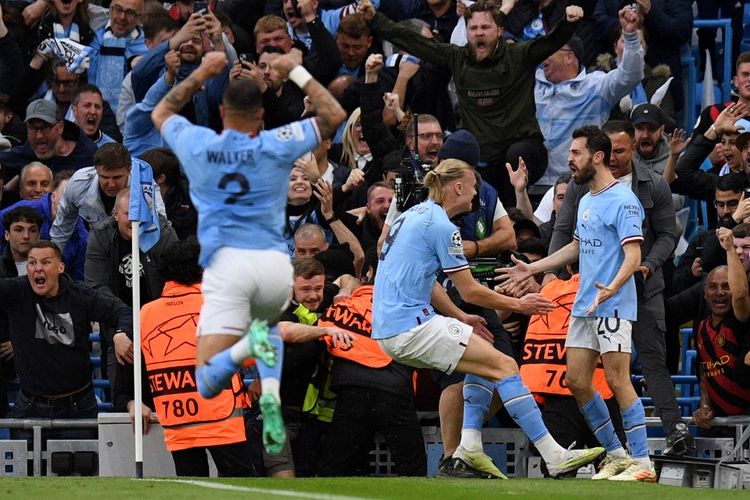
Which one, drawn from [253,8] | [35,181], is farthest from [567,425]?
[253,8]

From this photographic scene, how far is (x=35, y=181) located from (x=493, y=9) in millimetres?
4778

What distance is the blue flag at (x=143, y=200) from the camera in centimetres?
1139

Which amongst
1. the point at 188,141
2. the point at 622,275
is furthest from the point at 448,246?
the point at 188,141

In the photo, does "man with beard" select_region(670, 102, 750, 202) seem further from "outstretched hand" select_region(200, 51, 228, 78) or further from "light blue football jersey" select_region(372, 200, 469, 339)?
"outstretched hand" select_region(200, 51, 228, 78)

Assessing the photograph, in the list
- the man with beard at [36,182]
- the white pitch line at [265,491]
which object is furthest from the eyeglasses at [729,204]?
the man with beard at [36,182]

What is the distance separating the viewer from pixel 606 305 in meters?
11.4

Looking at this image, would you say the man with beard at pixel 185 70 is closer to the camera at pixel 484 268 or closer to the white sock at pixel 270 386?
the camera at pixel 484 268

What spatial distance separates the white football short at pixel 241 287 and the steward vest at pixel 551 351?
3.67 m

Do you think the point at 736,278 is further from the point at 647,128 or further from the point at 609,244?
the point at 647,128

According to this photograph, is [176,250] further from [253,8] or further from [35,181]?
[253,8]

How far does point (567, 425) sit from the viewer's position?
12227mm

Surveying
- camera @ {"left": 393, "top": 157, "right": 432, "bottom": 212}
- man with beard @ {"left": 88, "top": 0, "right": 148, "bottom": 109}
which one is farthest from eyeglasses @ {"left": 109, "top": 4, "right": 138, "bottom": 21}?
camera @ {"left": 393, "top": 157, "right": 432, "bottom": 212}

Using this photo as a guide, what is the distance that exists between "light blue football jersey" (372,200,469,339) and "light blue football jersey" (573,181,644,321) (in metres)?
1.06

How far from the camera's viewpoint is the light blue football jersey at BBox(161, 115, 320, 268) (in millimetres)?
9000
